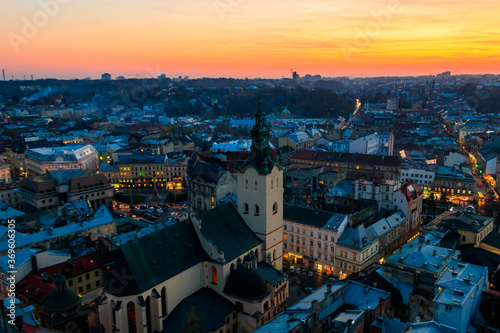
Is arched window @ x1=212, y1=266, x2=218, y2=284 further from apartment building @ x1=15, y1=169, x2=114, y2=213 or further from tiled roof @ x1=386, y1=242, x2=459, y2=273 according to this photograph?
apartment building @ x1=15, y1=169, x2=114, y2=213

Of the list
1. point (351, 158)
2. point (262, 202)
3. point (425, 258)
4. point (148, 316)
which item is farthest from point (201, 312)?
point (351, 158)

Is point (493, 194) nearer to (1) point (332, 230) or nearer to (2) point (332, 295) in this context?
(1) point (332, 230)

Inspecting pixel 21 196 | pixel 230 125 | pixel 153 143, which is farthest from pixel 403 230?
pixel 230 125

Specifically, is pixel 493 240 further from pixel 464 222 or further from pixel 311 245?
pixel 311 245

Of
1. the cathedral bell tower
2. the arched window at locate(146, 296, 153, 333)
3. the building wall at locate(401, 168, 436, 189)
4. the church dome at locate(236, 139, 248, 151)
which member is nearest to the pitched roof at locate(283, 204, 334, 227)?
the cathedral bell tower

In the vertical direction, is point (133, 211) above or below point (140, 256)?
below

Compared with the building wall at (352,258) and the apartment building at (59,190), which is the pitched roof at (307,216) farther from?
the apartment building at (59,190)
